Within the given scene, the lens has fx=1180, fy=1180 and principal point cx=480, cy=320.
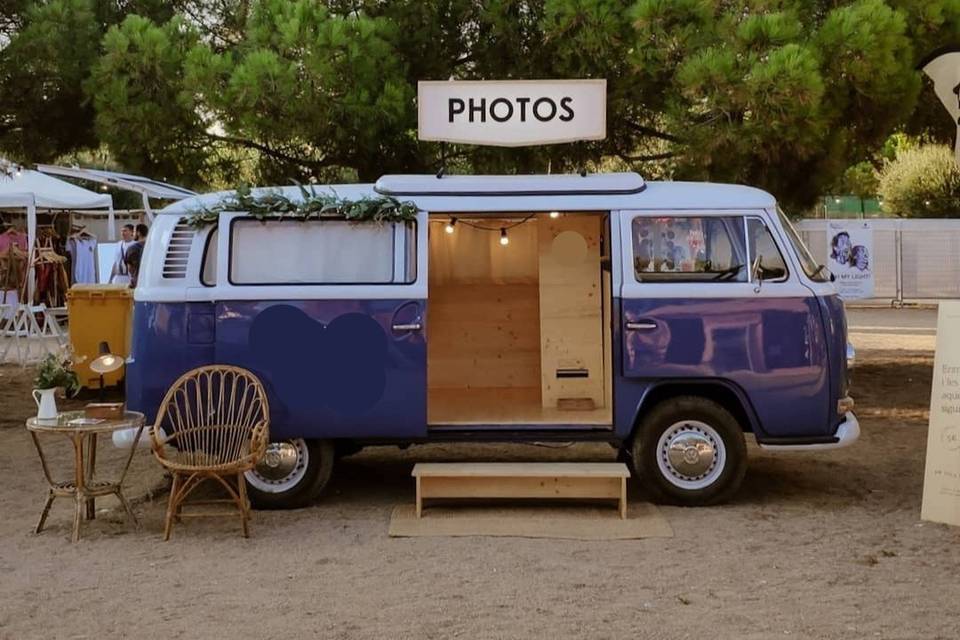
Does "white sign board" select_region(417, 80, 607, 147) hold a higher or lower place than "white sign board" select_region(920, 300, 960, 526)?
higher

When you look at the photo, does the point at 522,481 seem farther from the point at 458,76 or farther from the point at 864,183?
the point at 864,183

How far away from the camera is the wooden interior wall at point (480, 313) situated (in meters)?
9.43

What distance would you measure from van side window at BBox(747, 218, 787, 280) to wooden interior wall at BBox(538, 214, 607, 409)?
1355 millimetres

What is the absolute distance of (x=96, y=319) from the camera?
12.8 m

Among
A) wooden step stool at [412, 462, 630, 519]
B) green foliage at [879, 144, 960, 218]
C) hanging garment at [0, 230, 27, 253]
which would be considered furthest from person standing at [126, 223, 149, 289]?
green foliage at [879, 144, 960, 218]

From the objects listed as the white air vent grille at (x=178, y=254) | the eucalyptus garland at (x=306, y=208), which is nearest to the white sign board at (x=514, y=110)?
the eucalyptus garland at (x=306, y=208)

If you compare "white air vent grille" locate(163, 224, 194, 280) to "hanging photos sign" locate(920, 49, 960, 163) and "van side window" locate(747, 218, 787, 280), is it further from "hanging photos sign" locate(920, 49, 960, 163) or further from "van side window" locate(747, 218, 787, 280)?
"hanging photos sign" locate(920, 49, 960, 163)

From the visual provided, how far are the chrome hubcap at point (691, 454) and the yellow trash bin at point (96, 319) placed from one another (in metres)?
7.12

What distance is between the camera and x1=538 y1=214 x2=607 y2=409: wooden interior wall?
866 cm

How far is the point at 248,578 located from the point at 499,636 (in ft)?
5.29

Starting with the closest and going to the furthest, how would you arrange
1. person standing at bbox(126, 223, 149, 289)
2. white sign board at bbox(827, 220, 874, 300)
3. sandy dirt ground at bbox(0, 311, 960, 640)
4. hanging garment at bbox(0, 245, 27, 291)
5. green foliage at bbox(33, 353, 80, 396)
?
sandy dirt ground at bbox(0, 311, 960, 640) → green foliage at bbox(33, 353, 80, 396) → person standing at bbox(126, 223, 149, 289) → hanging garment at bbox(0, 245, 27, 291) → white sign board at bbox(827, 220, 874, 300)

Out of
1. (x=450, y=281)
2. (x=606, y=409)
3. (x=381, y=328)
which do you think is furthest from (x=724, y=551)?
(x=450, y=281)

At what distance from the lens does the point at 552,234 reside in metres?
8.73

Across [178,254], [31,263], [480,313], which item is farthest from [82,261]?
[178,254]
